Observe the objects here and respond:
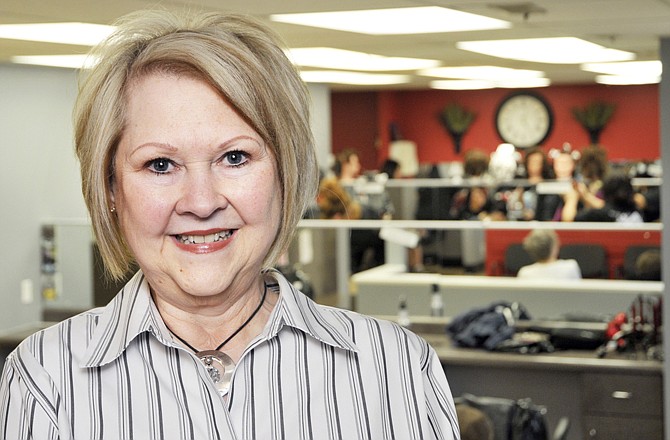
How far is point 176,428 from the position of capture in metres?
1.07

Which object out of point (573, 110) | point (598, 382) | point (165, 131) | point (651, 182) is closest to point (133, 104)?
point (165, 131)

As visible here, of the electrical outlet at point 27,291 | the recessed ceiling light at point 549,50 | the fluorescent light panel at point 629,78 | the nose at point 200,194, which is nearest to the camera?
the nose at point 200,194

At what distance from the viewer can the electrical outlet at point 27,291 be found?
20.7 feet

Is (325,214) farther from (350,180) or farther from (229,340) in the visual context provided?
(229,340)

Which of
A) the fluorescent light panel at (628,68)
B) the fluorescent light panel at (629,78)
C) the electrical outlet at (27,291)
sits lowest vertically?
the electrical outlet at (27,291)

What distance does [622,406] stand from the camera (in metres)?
4.83

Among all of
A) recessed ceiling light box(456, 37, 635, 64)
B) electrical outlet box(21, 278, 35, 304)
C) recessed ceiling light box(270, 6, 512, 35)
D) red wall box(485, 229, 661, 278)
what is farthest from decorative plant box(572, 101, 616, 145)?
recessed ceiling light box(270, 6, 512, 35)

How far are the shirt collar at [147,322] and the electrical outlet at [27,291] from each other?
5370 mm

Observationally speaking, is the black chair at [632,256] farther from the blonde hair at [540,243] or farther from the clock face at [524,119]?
the clock face at [524,119]

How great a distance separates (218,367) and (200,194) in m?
0.20

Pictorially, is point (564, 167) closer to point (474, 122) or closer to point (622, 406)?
point (474, 122)

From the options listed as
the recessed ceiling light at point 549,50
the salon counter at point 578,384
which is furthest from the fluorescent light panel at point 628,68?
the salon counter at point 578,384

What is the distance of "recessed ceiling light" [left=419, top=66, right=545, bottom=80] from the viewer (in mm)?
6887

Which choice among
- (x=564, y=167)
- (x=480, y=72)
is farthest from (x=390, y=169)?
(x=480, y=72)
